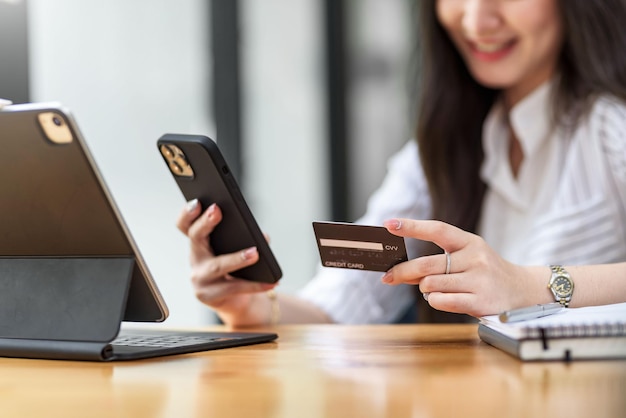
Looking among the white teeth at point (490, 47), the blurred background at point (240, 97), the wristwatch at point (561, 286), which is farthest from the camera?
the blurred background at point (240, 97)

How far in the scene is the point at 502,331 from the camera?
89cm

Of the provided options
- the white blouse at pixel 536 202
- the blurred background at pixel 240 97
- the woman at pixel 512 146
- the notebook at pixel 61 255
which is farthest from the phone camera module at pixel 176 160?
the blurred background at pixel 240 97

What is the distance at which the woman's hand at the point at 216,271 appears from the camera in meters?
1.22

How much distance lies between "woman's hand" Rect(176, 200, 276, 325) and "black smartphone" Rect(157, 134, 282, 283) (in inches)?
0.5

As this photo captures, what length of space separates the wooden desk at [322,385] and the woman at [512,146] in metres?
0.59

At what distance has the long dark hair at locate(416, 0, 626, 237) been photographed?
179cm

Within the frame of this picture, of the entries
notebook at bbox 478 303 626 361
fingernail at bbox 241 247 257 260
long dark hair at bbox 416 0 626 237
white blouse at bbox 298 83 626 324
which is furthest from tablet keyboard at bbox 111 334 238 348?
long dark hair at bbox 416 0 626 237

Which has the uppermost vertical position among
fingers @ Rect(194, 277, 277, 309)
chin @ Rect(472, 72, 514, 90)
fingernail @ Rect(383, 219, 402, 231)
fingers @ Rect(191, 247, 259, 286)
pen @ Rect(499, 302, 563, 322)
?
chin @ Rect(472, 72, 514, 90)

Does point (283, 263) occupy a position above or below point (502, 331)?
below

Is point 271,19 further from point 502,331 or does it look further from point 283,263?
point 502,331

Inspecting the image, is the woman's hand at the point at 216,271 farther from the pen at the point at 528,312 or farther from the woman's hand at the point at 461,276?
the pen at the point at 528,312

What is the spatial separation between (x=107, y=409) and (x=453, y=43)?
5.04ft

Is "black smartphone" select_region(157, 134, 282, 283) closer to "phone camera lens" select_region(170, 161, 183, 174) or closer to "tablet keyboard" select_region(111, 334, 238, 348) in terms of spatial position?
"phone camera lens" select_region(170, 161, 183, 174)

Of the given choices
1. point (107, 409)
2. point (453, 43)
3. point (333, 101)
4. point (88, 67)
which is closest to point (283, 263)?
point (333, 101)
